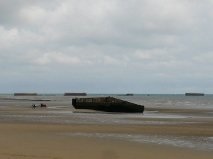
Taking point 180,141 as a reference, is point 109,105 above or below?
above

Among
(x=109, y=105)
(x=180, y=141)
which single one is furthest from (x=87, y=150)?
(x=109, y=105)

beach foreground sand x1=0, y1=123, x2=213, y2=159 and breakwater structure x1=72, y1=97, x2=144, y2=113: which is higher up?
breakwater structure x1=72, y1=97, x2=144, y2=113

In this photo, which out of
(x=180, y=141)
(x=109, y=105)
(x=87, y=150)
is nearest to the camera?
(x=87, y=150)

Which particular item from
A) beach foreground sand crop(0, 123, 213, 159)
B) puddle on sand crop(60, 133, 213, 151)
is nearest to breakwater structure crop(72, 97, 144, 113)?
puddle on sand crop(60, 133, 213, 151)

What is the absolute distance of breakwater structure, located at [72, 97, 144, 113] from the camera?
57.3 meters

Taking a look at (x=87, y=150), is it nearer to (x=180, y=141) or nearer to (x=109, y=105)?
(x=180, y=141)

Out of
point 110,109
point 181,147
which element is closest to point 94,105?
point 110,109

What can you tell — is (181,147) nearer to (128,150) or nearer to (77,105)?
(128,150)

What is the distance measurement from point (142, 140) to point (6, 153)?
8476 mm

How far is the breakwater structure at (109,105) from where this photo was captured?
5734cm

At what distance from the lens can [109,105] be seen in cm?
5809

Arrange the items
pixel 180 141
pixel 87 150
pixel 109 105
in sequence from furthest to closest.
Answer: pixel 109 105, pixel 180 141, pixel 87 150

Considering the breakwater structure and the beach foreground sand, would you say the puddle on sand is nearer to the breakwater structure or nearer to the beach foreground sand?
the beach foreground sand

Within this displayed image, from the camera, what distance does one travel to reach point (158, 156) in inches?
649
